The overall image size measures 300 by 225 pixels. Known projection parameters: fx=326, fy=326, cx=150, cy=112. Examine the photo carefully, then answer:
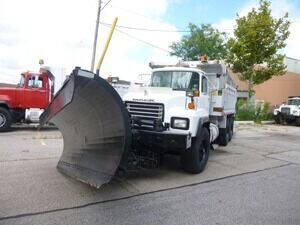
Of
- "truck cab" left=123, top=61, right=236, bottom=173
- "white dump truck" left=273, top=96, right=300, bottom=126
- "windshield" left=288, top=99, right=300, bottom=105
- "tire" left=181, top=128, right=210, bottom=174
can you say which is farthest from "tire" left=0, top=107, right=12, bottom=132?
"windshield" left=288, top=99, right=300, bottom=105

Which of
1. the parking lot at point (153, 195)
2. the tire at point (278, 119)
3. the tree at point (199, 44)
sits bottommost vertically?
the parking lot at point (153, 195)

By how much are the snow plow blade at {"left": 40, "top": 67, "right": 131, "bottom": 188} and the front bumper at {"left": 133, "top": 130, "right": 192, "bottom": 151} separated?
0.87m

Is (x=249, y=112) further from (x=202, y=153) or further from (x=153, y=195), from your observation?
(x=153, y=195)

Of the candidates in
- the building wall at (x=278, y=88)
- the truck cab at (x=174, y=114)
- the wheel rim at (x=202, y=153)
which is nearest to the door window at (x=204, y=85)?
the truck cab at (x=174, y=114)

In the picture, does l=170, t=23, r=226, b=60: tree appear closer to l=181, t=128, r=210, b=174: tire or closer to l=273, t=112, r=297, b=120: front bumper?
l=273, t=112, r=297, b=120: front bumper

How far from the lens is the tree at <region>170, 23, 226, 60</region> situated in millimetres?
30266

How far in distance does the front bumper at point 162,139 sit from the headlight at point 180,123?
0.79ft

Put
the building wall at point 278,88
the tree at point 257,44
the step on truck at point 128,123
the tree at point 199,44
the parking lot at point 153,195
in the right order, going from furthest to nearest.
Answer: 1. the building wall at point 278,88
2. the tree at point 199,44
3. the tree at point 257,44
4. the step on truck at point 128,123
5. the parking lot at point 153,195

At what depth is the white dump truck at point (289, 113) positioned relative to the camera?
24.2 metres

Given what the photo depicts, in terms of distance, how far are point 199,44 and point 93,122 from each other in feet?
87.1

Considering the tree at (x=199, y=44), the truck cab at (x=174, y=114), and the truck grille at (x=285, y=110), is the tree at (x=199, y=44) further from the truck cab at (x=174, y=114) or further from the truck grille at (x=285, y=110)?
the truck cab at (x=174, y=114)

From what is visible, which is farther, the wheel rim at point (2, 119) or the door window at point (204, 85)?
the wheel rim at point (2, 119)

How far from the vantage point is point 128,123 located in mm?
4957

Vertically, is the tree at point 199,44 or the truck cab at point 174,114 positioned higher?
the tree at point 199,44
